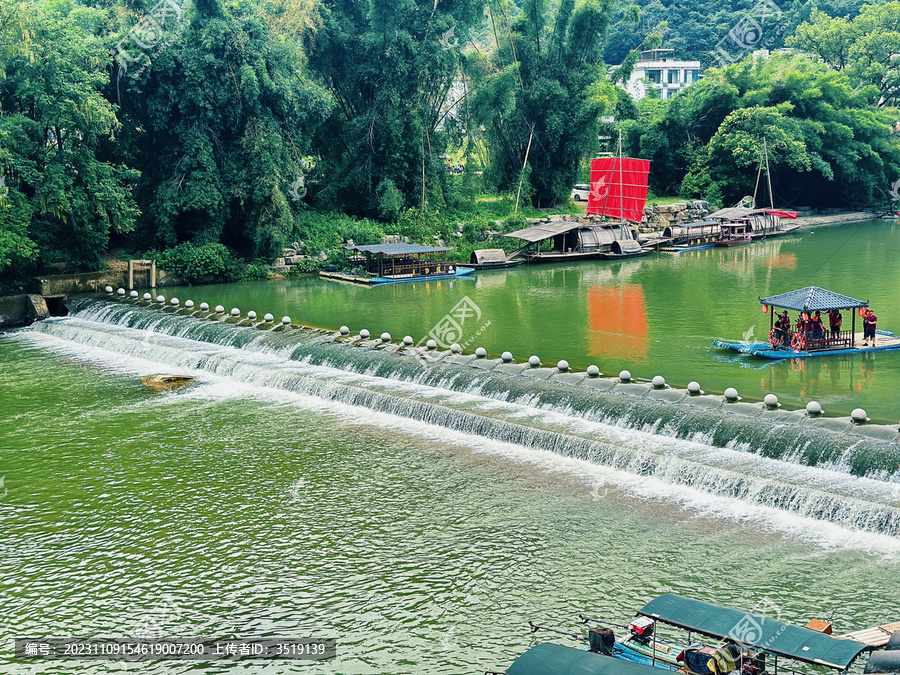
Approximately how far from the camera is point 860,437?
45.0ft

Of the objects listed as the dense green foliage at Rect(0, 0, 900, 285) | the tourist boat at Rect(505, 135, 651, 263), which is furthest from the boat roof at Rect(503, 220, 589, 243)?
the dense green foliage at Rect(0, 0, 900, 285)

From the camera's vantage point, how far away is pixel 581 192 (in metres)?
57.4

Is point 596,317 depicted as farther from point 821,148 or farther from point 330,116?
point 821,148

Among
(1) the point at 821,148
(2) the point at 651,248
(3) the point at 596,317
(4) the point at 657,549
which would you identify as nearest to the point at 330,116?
(2) the point at 651,248

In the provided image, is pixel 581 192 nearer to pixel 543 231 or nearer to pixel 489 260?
pixel 543 231

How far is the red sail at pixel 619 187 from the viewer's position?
144 ft

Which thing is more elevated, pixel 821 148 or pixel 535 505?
pixel 821 148

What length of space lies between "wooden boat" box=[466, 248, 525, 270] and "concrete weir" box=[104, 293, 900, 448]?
16479mm

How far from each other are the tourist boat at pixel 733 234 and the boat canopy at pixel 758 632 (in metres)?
39.6

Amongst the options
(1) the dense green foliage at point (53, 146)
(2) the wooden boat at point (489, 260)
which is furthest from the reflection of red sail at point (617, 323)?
(1) the dense green foliage at point (53, 146)

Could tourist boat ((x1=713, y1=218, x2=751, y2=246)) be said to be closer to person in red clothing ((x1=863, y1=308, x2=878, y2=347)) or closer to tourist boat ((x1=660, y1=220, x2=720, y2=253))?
tourist boat ((x1=660, y1=220, x2=720, y2=253))

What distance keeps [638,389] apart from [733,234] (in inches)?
Result: 1286

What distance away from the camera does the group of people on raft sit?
2052 centimetres

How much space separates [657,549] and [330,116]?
119 feet
